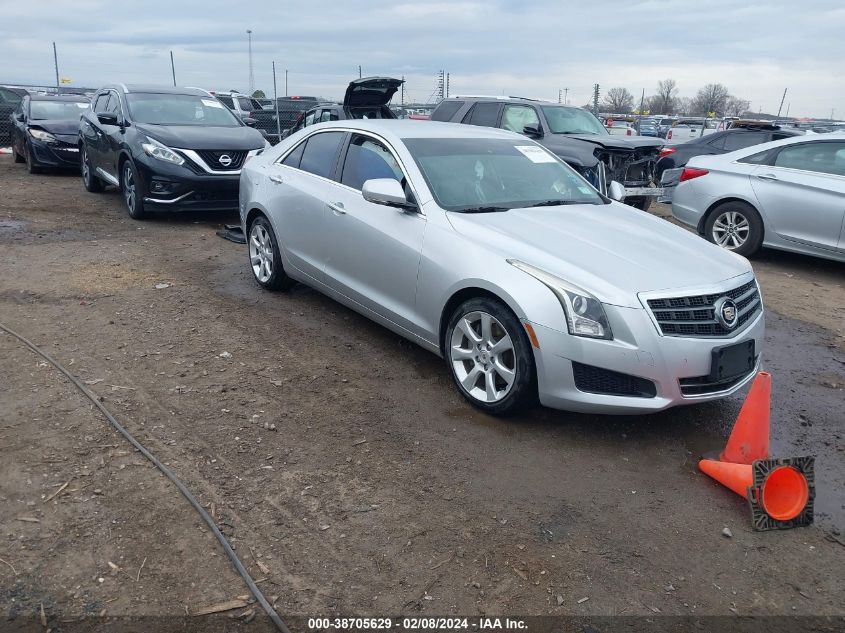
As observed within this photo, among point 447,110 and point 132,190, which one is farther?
point 447,110

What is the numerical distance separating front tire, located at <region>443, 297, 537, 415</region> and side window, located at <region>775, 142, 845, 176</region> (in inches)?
232

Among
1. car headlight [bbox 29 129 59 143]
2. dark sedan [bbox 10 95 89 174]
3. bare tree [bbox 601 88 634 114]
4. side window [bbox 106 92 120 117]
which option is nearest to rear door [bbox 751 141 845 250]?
side window [bbox 106 92 120 117]

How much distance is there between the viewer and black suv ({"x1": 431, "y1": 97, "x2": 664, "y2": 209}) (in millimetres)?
10719

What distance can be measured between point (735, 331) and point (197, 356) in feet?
11.5

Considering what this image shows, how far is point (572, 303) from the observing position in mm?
3844

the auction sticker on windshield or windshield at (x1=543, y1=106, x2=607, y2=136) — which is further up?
windshield at (x1=543, y1=106, x2=607, y2=136)

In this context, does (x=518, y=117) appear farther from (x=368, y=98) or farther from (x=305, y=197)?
(x=305, y=197)

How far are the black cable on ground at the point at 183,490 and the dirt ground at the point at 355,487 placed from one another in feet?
0.13

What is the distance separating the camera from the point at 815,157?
27.1ft

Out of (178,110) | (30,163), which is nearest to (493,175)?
(178,110)

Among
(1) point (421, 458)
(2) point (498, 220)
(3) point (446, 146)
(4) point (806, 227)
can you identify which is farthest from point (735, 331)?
(4) point (806, 227)

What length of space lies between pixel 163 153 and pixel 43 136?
6075mm

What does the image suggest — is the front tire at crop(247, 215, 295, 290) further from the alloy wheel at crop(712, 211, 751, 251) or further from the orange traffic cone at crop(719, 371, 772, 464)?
the alloy wheel at crop(712, 211, 751, 251)

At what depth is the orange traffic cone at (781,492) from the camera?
3346 mm
